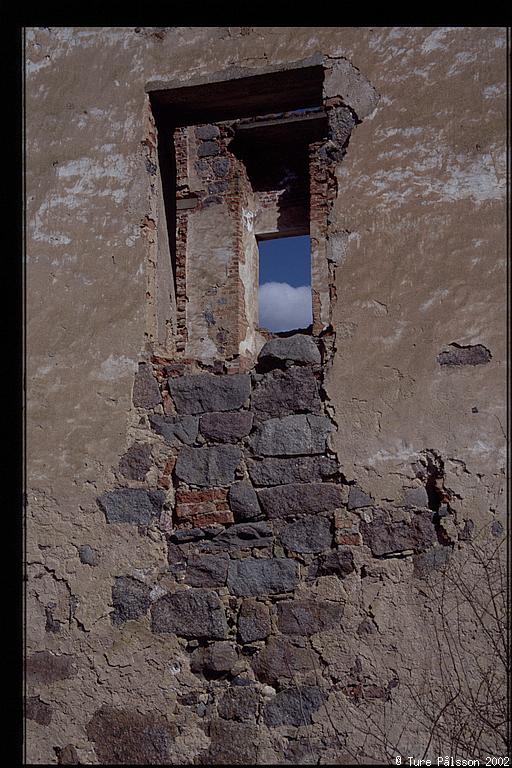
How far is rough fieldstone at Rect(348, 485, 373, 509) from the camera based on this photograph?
328 cm

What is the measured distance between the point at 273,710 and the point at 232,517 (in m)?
0.91

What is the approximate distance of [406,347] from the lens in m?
3.32

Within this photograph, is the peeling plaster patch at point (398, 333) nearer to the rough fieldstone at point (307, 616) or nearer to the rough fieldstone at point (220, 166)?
the rough fieldstone at point (307, 616)

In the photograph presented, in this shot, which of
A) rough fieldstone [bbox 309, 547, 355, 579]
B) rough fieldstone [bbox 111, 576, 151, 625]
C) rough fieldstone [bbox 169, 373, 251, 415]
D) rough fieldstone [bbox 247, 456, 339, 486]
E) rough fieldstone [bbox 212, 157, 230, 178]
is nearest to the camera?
rough fieldstone [bbox 309, 547, 355, 579]

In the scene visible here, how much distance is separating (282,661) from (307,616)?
243mm

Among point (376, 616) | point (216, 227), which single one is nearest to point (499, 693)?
point (376, 616)

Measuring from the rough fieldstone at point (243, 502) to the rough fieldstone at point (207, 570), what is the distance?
0.22 m

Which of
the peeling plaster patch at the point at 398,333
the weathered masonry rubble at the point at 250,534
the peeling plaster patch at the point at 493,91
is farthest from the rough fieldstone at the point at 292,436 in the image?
the peeling plaster patch at the point at 493,91

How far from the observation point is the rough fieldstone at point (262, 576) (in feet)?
10.9

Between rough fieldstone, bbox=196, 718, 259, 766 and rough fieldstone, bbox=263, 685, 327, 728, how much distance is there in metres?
0.11

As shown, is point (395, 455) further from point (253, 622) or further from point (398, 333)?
point (253, 622)

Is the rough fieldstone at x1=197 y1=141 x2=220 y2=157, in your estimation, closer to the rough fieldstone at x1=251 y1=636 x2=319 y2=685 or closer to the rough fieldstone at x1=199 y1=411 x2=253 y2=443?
the rough fieldstone at x1=199 y1=411 x2=253 y2=443

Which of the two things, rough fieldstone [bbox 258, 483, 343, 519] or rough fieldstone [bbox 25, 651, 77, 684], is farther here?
rough fieldstone [bbox 25, 651, 77, 684]

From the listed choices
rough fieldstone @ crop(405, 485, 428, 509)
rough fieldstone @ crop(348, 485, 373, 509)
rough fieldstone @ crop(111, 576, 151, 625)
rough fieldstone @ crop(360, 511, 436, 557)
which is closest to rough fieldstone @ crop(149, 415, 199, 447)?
rough fieldstone @ crop(111, 576, 151, 625)
